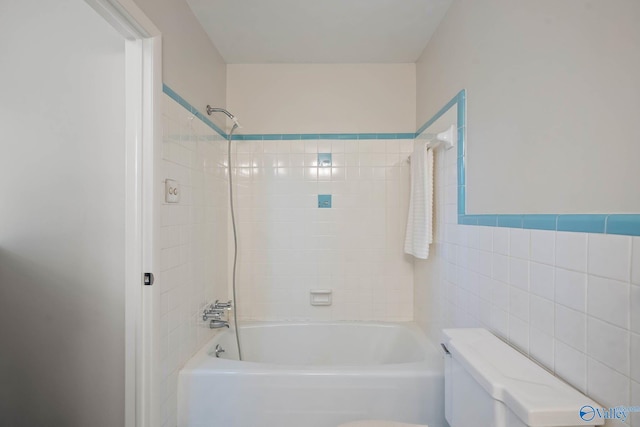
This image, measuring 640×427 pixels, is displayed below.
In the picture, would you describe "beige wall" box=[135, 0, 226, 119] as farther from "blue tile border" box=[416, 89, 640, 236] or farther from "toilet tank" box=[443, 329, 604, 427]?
"toilet tank" box=[443, 329, 604, 427]

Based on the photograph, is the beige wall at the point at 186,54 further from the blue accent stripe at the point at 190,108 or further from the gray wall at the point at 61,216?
the gray wall at the point at 61,216

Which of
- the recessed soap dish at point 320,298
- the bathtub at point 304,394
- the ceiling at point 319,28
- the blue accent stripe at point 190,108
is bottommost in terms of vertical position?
the bathtub at point 304,394

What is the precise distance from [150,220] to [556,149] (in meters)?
1.44

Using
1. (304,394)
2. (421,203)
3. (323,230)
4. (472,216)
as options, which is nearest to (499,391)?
(472,216)

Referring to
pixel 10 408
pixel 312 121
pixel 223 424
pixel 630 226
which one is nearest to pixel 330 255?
pixel 312 121

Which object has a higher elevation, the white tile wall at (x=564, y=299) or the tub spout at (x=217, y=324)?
the white tile wall at (x=564, y=299)

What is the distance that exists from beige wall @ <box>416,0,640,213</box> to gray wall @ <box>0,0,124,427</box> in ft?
5.04

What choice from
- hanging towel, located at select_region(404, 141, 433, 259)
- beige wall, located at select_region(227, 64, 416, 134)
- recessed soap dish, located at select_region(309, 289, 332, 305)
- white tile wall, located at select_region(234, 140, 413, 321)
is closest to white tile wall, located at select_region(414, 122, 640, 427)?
hanging towel, located at select_region(404, 141, 433, 259)

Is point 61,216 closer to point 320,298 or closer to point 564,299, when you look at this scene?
point 320,298

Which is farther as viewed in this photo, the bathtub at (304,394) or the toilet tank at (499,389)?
the bathtub at (304,394)

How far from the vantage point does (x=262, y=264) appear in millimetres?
2129

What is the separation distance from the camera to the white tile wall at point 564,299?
60cm

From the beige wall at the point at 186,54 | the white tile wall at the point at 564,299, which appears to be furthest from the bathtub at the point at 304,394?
the beige wall at the point at 186,54

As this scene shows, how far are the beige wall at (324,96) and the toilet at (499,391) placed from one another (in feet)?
→ 5.23
